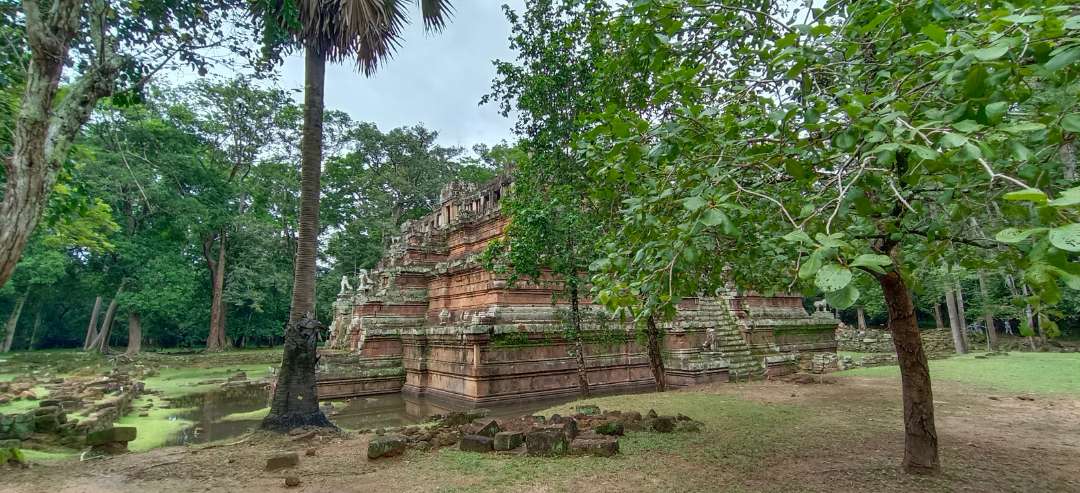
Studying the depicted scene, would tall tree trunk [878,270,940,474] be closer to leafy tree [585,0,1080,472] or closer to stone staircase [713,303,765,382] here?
leafy tree [585,0,1080,472]

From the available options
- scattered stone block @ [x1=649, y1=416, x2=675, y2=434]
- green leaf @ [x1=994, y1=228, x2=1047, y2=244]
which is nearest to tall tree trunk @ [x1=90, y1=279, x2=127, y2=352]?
scattered stone block @ [x1=649, y1=416, x2=675, y2=434]

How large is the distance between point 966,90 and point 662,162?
2.30m

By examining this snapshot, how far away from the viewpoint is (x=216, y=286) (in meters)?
29.3

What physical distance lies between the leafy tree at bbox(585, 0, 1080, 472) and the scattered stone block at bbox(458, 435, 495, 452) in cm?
300

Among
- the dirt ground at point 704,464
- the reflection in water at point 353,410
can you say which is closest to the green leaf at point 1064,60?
the dirt ground at point 704,464

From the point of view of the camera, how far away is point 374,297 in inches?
611

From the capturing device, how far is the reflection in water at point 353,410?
9.56 metres

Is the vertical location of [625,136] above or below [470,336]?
above

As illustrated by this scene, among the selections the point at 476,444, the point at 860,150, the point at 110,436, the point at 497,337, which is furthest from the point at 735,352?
the point at 110,436

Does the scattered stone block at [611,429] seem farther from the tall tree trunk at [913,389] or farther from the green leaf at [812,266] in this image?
the green leaf at [812,266]

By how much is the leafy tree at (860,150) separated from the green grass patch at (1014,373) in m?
7.88

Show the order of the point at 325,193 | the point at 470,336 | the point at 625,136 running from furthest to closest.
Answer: the point at 325,193 → the point at 470,336 → the point at 625,136

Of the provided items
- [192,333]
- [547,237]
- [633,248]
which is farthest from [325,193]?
[633,248]

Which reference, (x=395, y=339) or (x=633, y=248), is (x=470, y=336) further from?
(x=633, y=248)
